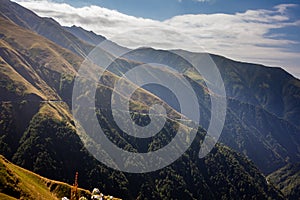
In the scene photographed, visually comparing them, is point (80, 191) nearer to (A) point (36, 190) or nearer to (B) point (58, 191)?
(B) point (58, 191)

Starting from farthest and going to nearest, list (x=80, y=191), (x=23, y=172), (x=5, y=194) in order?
1. (x=23, y=172)
2. (x=80, y=191)
3. (x=5, y=194)

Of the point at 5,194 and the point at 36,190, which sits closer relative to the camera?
the point at 5,194

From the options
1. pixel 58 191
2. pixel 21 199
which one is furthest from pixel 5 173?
pixel 58 191

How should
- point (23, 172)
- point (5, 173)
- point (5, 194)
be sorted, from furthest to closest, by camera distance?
point (23, 172) < point (5, 173) < point (5, 194)

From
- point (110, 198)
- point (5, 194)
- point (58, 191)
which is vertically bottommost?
point (58, 191)

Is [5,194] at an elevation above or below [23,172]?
above

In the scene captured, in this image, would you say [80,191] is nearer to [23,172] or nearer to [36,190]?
[36,190]

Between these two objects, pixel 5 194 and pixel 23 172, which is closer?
pixel 5 194

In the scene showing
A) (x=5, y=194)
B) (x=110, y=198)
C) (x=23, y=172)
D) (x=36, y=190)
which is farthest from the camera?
(x=23, y=172)

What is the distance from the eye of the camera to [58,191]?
116062 millimetres

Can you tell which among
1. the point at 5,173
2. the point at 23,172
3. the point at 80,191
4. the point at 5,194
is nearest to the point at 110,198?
the point at 5,194

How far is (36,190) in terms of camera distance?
342 feet

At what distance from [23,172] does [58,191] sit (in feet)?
61.4

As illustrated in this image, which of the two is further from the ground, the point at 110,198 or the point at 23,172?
the point at 110,198
